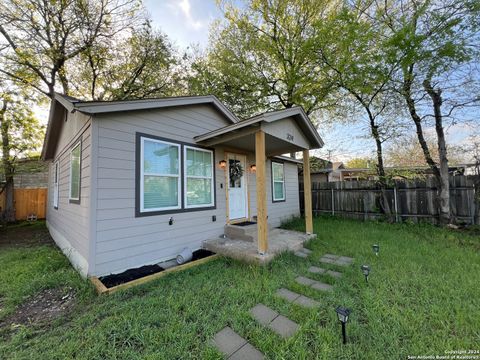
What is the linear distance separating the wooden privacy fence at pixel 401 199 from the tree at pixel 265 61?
4.42m

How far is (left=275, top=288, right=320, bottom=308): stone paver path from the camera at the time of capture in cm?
250

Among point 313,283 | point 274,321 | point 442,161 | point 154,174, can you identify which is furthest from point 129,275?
point 442,161

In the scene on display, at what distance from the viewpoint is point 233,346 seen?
1.88m

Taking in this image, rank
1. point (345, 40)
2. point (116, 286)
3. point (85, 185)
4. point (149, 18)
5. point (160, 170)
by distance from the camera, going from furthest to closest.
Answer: point (149, 18), point (345, 40), point (160, 170), point (85, 185), point (116, 286)

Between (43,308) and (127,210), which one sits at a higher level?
(127,210)

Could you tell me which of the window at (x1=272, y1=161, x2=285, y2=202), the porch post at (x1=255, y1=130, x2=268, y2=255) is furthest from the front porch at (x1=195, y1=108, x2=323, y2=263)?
the window at (x1=272, y1=161, x2=285, y2=202)

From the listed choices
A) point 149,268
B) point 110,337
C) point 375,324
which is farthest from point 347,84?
point 110,337

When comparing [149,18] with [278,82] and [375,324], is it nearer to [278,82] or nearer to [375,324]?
[278,82]

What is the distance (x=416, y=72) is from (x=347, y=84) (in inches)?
73.1

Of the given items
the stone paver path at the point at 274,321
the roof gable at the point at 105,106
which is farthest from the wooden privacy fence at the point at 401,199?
the stone paver path at the point at 274,321

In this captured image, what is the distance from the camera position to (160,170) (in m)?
4.07

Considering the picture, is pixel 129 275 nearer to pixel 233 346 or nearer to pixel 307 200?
pixel 233 346

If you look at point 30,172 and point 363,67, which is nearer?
point 363,67

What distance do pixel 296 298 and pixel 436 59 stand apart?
25.0 ft
